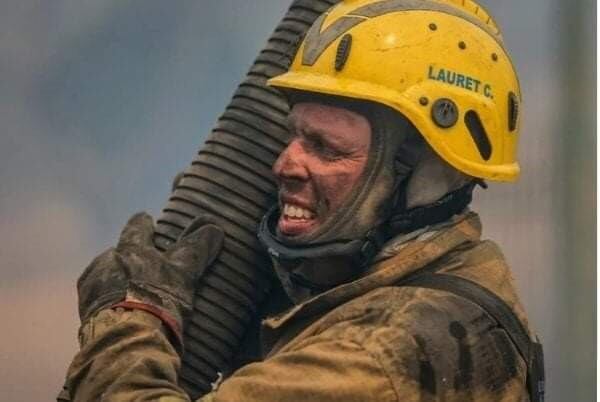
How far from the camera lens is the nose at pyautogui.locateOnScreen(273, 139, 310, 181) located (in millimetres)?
2330

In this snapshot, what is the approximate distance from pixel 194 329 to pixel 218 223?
20 cm

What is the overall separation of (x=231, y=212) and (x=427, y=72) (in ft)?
1.54

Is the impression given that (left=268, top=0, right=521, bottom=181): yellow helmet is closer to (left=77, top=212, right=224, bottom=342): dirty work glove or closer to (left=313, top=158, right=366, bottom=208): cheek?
(left=313, top=158, right=366, bottom=208): cheek

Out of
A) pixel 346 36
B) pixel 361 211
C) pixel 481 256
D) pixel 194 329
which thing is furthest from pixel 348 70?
pixel 194 329

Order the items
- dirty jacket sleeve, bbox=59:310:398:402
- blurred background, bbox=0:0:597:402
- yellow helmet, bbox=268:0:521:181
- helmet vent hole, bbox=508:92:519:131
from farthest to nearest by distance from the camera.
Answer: blurred background, bbox=0:0:597:402 < helmet vent hole, bbox=508:92:519:131 < yellow helmet, bbox=268:0:521:181 < dirty jacket sleeve, bbox=59:310:398:402

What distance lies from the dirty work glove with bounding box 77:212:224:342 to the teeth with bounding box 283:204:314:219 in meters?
Answer: 0.17

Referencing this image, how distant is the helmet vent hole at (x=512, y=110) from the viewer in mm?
2387

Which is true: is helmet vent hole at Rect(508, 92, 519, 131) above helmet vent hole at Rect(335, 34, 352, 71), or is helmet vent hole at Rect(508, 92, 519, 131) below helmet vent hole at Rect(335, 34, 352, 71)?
below

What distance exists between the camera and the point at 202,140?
103 inches

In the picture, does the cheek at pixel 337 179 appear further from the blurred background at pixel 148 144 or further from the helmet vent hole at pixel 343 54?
the blurred background at pixel 148 144

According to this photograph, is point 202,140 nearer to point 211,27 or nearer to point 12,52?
point 211,27

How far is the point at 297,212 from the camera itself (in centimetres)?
236

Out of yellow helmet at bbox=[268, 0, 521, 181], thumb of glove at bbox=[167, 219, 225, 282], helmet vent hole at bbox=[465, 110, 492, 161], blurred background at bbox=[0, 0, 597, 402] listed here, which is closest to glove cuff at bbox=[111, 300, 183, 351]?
thumb of glove at bbox=[167, 219, 225, 282]

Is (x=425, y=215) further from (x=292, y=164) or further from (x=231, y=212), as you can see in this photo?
(x=231, y=212)
